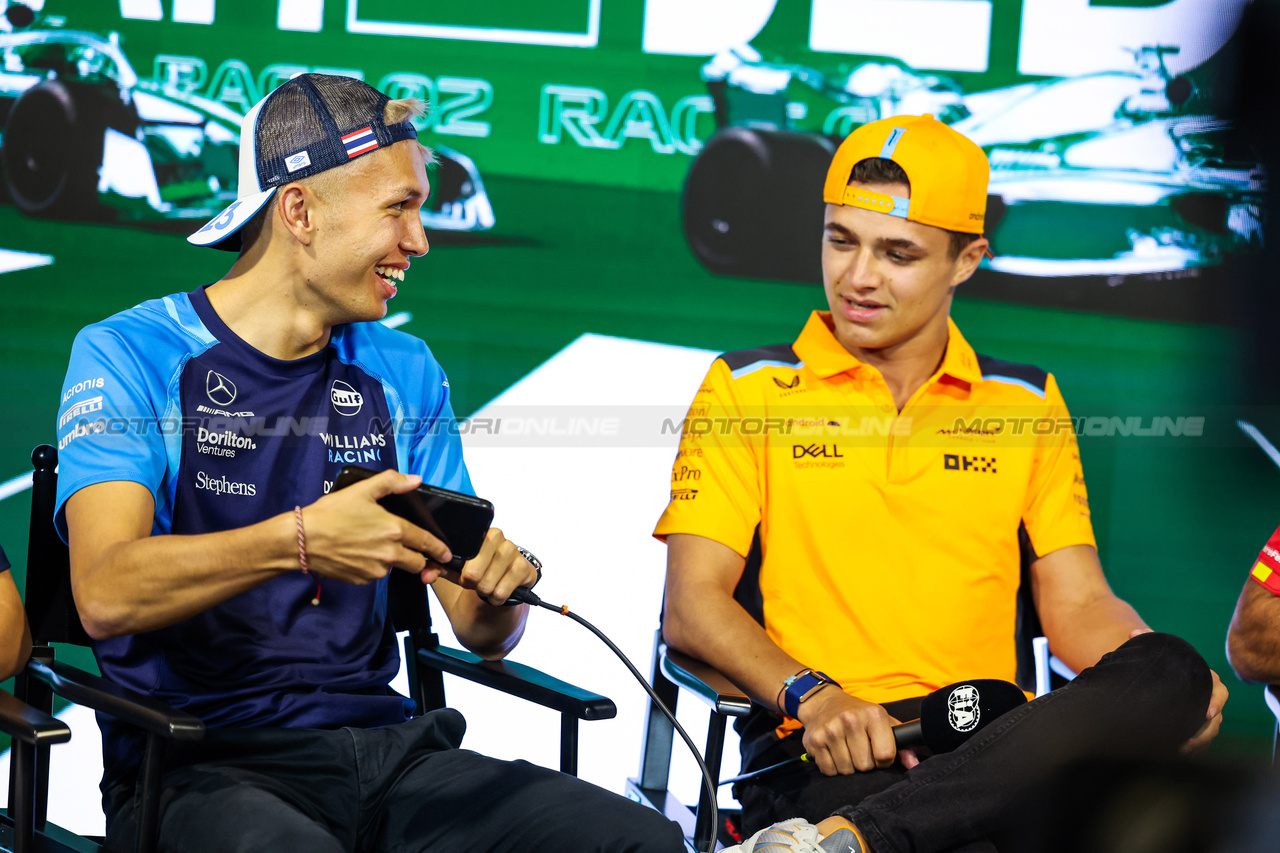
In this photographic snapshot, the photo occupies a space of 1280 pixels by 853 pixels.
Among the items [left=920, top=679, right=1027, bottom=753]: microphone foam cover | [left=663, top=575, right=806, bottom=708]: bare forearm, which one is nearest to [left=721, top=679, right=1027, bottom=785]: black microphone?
[left=920, top=679, right=1027, bottom=753]: microphone foam cover

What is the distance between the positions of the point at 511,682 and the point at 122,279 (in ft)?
6.77

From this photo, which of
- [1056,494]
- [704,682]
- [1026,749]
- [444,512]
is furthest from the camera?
[1056,494]

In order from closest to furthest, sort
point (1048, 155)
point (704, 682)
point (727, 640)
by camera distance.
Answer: point (704, 682), point (727, 640), point (1048, 155)

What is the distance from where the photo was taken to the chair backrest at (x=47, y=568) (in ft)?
5.66

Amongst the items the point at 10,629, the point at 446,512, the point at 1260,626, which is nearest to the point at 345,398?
the point at 446,512

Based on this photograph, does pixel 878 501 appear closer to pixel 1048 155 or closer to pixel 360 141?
pixel 360 141

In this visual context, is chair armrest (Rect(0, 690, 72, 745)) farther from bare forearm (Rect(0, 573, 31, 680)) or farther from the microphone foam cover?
the microphone foam cover

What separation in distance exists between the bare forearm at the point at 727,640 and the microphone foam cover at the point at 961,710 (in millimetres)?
272

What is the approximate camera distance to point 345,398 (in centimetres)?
186

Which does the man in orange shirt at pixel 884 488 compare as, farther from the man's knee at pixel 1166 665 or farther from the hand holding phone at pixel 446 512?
the hand holding phone at pixel 446 512

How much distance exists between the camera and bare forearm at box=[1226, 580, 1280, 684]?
6.38ft

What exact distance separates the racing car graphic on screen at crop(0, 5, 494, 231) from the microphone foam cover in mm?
2032

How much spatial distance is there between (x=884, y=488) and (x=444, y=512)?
3.17ft

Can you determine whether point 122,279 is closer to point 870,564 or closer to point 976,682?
point 870,564
